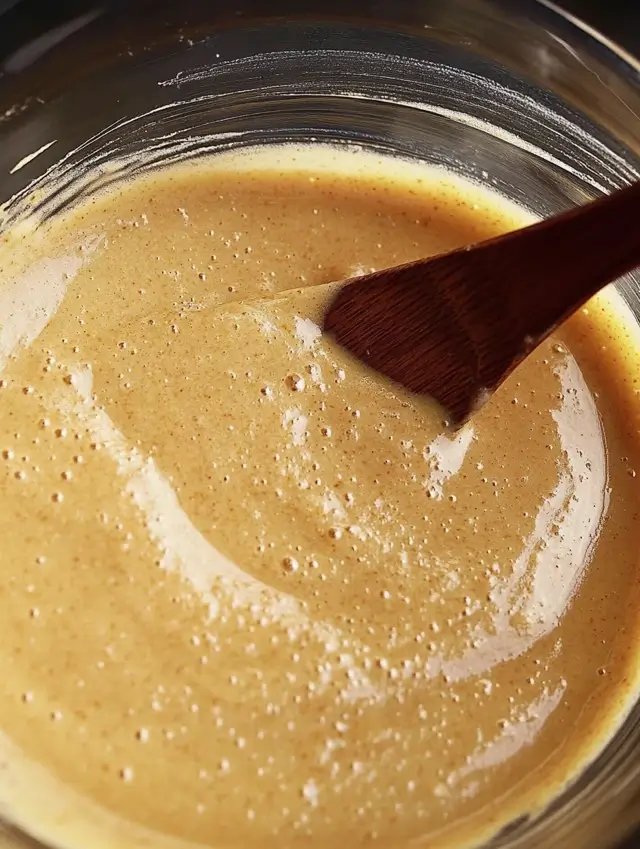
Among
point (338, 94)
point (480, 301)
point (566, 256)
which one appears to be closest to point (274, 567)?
point (480, 301)

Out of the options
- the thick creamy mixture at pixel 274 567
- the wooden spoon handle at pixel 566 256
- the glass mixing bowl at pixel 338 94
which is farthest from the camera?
the glass mixing bowl at pixel 338 94

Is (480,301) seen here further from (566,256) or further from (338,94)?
(338,94)

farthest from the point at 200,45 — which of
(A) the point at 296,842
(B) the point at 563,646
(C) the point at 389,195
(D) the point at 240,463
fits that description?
(A) the point at 296,842

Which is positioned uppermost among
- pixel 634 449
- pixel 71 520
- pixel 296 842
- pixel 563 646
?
pixel 634 449

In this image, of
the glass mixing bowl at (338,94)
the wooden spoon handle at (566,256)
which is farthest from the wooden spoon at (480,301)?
the glass mixing bowl at (338,94)

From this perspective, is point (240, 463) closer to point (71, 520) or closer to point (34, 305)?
point (71, 520)

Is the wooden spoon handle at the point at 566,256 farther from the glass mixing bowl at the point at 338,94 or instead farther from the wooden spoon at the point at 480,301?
the glass mixing bowl at the point at 338,94
